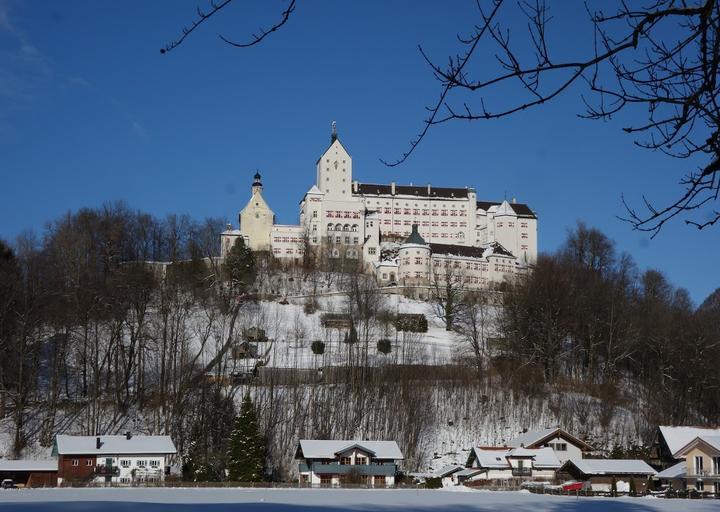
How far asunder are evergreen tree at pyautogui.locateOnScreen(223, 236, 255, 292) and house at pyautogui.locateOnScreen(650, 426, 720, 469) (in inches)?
1798

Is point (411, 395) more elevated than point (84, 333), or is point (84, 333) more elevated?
point (84, 333)

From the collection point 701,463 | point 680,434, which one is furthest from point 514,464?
point 680,434

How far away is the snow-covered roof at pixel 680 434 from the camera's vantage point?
172 feet

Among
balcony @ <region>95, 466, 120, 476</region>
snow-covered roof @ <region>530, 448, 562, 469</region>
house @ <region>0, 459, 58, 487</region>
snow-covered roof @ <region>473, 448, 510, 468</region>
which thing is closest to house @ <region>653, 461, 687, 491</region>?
snow-covered roof @ <region>530, 448, 562, 469</region>

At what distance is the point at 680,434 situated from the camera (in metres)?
53.7

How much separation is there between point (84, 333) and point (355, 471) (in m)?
25.9

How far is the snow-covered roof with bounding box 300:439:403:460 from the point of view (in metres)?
50.2

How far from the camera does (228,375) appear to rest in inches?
2534

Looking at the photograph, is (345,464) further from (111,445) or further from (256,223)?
(256,223)

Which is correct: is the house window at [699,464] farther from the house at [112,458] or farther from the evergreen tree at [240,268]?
the evergreen tree at [240,268]

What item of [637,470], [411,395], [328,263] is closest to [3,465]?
[411,395]

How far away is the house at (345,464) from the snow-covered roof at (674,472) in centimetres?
1483

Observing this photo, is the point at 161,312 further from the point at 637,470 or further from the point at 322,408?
the point at 637,470

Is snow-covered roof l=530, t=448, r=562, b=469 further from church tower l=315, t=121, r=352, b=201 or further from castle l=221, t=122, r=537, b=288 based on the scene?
church tower l=315, t=121, r=352, b=201
